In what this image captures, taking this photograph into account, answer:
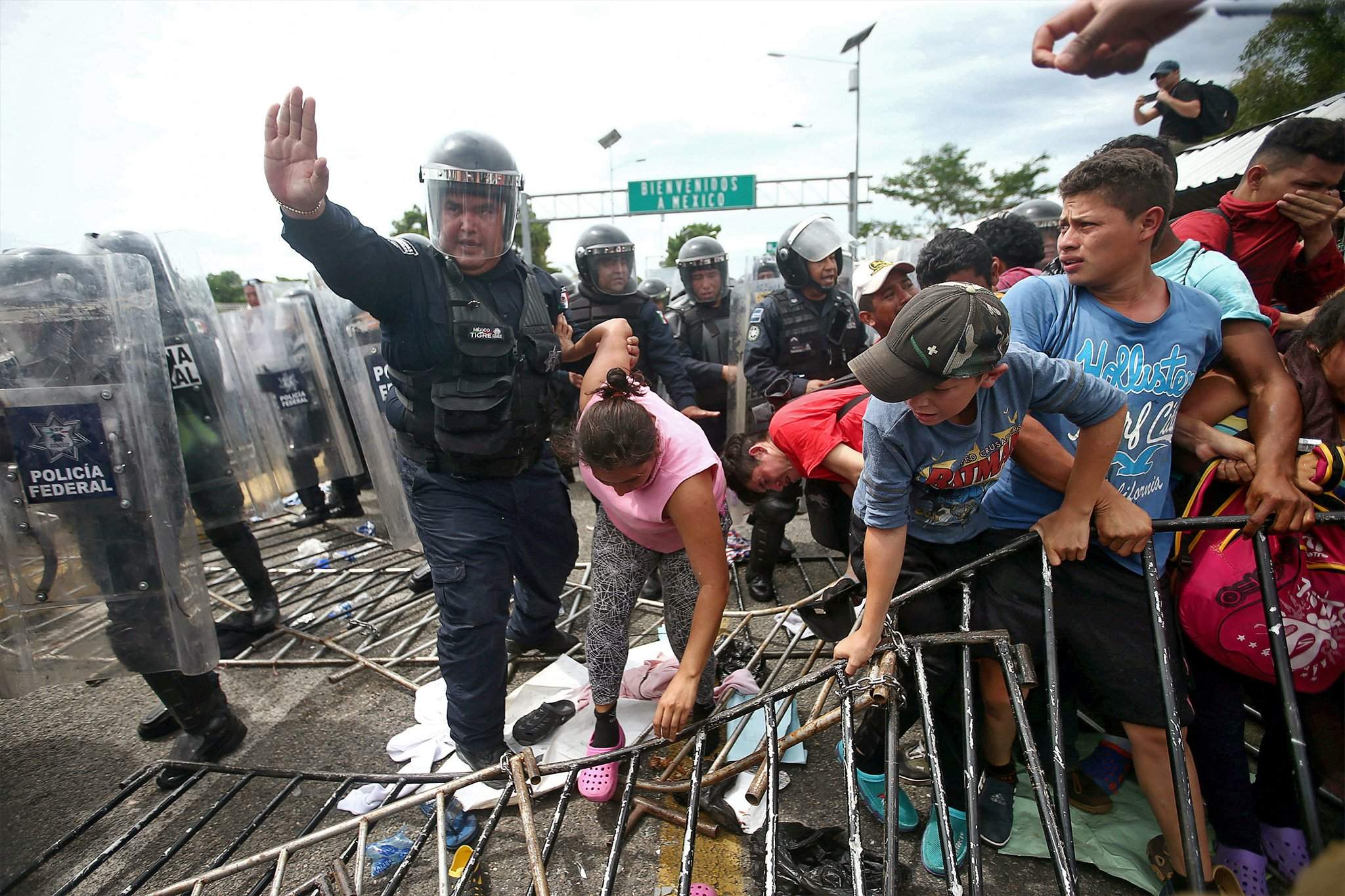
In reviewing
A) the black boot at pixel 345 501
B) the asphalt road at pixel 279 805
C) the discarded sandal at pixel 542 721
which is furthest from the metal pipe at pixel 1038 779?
the black boot at pixel 345 501

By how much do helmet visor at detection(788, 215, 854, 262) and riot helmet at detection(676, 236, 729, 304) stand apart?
102 cm

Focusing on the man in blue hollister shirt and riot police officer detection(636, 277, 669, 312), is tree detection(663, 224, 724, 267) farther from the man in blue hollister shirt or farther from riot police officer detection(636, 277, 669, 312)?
the man in blue hollister shirt

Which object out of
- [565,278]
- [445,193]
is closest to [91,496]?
[445,193]

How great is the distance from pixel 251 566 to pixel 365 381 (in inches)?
48.4

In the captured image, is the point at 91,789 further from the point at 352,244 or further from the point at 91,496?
the point at 352,244

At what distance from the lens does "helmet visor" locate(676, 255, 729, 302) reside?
5.04m

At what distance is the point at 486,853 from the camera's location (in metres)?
2.05

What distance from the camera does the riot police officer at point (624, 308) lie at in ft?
13.3

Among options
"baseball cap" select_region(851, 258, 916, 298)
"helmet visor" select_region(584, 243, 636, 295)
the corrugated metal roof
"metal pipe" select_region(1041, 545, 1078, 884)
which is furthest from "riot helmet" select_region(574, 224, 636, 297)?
the corrugated metal roof

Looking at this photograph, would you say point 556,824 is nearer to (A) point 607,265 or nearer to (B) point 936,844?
(B) point 936,844

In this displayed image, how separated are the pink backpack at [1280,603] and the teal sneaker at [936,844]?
0.81 meters

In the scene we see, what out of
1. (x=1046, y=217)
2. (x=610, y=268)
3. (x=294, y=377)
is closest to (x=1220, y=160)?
(x=1046, y=217)

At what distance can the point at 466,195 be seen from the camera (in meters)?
2.24

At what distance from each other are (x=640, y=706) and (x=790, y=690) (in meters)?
1.34
